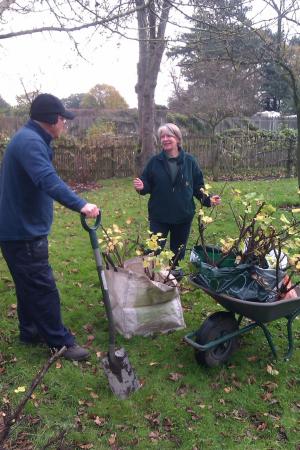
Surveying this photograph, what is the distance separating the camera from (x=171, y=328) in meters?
3.98

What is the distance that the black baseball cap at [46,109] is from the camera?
323 centimetres

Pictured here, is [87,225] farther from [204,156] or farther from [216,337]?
[204,156]

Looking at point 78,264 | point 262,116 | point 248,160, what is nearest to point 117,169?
point 248,160

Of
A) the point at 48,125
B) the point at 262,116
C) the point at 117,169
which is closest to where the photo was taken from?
the point at 48,125

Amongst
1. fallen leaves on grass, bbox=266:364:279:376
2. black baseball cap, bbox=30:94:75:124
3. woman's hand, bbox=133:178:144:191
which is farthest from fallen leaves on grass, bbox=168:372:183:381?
black baseball cap, bbox=30:94:75:124

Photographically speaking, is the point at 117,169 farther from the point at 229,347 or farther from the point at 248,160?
the point at 229,347

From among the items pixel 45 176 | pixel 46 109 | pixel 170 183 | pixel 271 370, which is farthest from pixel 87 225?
pixel 271 370

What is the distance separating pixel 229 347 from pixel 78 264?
2712 millimetres

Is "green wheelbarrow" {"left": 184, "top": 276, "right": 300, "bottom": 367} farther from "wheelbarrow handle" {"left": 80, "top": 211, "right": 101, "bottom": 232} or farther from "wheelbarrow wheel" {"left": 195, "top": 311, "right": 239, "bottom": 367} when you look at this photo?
"wheelbarrow handle" {"left": 80, "top": 211, "right": 101, "bottom": 232}

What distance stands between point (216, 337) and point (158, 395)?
1.93ft

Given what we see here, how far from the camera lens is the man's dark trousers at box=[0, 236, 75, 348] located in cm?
330

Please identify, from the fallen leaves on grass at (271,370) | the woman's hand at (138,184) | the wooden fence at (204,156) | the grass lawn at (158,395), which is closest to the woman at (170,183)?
the woman's hand at (138,184)

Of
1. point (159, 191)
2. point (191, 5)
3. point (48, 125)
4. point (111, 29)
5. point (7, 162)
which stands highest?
point (191, 5)

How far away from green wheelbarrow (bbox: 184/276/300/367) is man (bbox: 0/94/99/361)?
1.05m
